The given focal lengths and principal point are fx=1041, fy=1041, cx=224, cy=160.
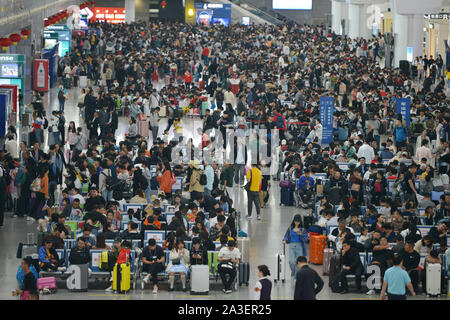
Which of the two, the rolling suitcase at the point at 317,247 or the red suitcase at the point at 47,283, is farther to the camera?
the rolling suitcase at the point at 317,247

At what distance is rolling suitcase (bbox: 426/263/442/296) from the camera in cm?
1609

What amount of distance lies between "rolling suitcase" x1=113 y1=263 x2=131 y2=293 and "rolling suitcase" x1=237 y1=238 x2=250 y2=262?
2.19 metres

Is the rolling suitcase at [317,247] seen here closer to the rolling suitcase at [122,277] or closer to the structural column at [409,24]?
the rolling suitcase at [122,277]

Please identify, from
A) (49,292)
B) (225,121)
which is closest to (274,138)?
(225,121)

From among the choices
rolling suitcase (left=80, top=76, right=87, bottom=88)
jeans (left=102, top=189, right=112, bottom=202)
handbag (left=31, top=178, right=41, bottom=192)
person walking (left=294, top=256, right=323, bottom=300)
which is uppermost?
rolling suitcase (left=80, top=76, right=87, bottom=88)

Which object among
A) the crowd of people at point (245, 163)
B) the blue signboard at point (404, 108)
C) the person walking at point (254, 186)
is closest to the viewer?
the crowd of people at point (245, 163)

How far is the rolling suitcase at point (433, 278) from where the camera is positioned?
1609cm

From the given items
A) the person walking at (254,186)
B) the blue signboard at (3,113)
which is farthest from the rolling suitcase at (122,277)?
the blue signboard at (3,113)

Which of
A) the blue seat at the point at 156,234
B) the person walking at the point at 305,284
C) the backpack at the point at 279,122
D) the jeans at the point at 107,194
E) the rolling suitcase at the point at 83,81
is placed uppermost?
the rolling suitcase at the point at 83,81

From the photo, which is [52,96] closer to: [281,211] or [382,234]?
[281,211]

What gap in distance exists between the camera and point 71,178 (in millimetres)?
21219

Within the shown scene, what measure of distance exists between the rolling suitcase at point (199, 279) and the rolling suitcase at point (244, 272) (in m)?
0.74

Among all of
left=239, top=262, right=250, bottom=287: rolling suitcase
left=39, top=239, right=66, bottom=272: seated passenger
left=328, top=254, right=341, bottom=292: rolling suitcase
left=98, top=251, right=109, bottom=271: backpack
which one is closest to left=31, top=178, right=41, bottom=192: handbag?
left=39, top=239, right=66, bottom=272: seated passenger

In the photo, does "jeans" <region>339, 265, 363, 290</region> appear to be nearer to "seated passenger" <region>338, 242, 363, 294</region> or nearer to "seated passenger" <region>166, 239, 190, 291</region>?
"seated passenger" <region>338, 242, 363, 294</region>
